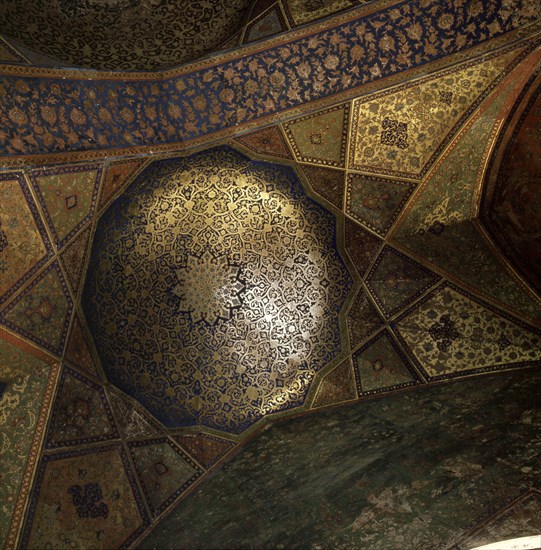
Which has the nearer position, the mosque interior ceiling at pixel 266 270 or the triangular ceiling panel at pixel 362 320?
the mosque interior ceiling at pixel 266 270

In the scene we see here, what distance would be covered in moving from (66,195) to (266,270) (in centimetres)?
236

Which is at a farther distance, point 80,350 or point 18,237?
point 80,350

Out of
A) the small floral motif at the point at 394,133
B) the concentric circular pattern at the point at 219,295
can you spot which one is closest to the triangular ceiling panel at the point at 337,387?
the concentric circular pattern at the point at 219,295

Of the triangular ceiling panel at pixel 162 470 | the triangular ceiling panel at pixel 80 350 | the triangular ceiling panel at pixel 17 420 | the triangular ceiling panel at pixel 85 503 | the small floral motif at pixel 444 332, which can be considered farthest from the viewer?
the small floral motif at pixel 444 332

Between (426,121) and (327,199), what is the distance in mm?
1330

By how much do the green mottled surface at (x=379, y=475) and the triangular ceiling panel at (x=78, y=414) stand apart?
1.14 metres

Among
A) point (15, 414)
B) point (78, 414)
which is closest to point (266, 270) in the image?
point (78, 414)

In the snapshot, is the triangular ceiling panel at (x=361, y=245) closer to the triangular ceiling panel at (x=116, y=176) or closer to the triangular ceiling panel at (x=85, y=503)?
the triangular ceiling panel at (x=116, y=176)

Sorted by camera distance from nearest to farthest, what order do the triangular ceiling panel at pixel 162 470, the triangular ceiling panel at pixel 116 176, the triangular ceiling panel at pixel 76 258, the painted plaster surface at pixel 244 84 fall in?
1. the painted plaster surface at pixel 244 84
2. the triangular ceiling panel at pixel 116 176
3. the triangular ceiling panel at pixel 76 258
4. the triangular ceiling panel at pixel 162 470

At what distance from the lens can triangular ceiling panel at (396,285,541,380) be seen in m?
6.84

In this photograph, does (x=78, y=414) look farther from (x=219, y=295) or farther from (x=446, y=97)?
(x=446, y=97)

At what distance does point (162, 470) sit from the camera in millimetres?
6777

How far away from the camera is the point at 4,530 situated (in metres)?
5.72

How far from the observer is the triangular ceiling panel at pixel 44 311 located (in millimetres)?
6102
